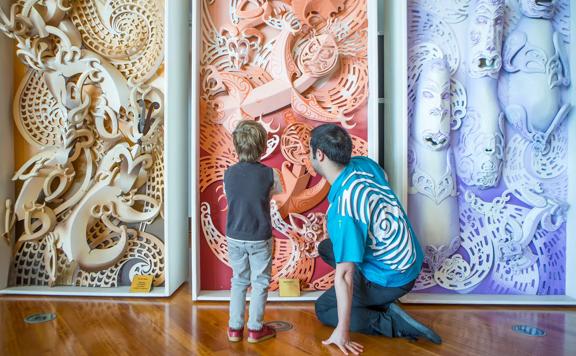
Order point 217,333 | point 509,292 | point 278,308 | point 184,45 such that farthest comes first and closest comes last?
point 184,45 → point 509,292 → point 278,308 → point 217,333

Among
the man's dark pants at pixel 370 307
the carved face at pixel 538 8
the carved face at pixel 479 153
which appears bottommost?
the man's dark pants at pixel 370 307

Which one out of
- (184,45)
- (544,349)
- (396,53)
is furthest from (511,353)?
(184,45)

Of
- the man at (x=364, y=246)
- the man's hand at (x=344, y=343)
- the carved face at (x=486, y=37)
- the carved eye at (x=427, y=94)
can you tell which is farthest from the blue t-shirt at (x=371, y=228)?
the carved face at (x=486, y=37)

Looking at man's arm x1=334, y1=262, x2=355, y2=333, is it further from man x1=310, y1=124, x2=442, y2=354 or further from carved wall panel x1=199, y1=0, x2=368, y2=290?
A: carved wall panel x1=199, y1=0, x2=368, y2=290

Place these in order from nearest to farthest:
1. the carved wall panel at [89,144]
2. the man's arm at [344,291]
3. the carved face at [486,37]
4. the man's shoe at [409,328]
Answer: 1. the man's arm at [344,291]
2. the man's shoe at [409,328]
3. the carved face at [486,37]
4. the carved wall panel at [89,144]

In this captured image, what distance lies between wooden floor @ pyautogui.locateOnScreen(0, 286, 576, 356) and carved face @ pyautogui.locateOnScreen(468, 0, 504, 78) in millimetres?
1443

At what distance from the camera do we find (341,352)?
1.81 metres

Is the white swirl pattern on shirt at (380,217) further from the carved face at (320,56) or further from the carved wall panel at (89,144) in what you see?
the carved wall panel at (89,144)

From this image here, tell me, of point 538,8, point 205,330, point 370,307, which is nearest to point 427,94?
point 538,8

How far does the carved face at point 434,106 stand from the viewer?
7.98ft

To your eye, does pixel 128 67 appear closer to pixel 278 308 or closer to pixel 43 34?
pixel 43 34

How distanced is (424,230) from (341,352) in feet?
3.30

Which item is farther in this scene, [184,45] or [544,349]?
A: [184,45]

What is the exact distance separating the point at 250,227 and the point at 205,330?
0.61 metres
